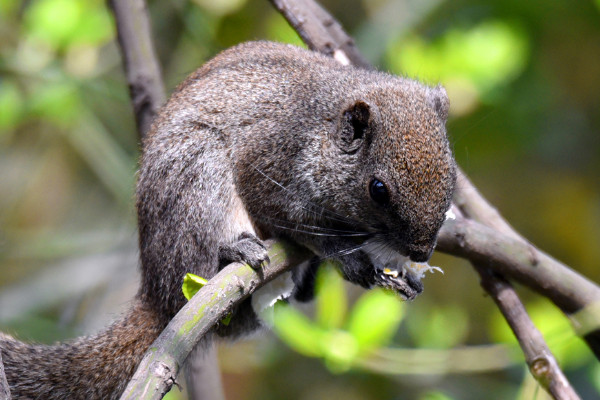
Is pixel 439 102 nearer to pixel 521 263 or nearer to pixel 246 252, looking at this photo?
pixel 521 263

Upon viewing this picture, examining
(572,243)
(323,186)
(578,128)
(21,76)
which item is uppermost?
(21,76)

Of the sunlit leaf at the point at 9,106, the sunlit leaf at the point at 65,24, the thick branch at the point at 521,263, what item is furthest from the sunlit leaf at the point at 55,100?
the thick branch at the point at 521,263

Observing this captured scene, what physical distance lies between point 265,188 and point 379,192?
529 millimetres

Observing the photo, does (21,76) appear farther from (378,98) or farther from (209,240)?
(378,98)

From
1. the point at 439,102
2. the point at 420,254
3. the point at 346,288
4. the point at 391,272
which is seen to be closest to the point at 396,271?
the point at 391,272

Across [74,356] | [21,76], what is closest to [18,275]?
[21,76]

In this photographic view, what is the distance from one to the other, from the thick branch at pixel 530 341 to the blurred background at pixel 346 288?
6.29 feet

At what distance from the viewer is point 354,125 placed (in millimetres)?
2822

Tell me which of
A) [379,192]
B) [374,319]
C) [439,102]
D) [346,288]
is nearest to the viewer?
[379,192]

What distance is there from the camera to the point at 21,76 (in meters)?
4.52

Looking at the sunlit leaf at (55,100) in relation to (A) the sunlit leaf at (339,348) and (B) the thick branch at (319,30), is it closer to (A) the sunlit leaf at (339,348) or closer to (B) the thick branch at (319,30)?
(B) the thick branch at (319,30)

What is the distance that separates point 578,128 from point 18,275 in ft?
16.6

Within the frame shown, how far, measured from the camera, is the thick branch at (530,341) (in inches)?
99.8

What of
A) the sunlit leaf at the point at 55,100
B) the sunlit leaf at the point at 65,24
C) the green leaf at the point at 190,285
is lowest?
the green leaf at the point at 190,285
